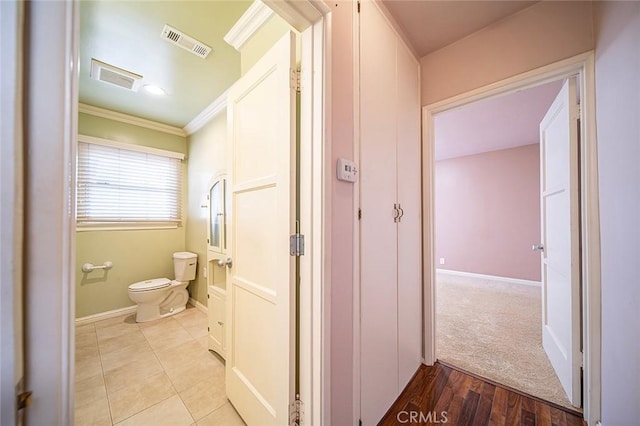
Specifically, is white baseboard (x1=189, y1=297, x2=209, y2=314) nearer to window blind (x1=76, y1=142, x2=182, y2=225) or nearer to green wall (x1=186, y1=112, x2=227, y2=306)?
green wall (x1=186, y1=112, x2=227, y2=306)

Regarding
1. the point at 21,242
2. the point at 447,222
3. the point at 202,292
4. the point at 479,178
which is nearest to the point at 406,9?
the point at 21,242

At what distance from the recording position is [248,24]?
151cm

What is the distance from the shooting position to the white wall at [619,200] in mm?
914

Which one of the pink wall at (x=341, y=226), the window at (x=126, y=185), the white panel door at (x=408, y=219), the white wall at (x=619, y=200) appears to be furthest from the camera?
the window at (x=126, y=185)

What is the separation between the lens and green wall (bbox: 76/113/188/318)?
2598 millimetres

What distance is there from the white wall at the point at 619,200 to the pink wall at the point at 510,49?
97 mm

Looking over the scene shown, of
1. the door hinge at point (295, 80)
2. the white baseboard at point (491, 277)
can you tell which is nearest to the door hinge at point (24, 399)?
the door hinge at point (295, 80)

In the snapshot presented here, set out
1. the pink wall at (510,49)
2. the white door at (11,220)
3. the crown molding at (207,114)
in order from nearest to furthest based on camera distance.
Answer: the white door at (11,220)
the pink wall at (510,49)
the crown molding at (207,114)

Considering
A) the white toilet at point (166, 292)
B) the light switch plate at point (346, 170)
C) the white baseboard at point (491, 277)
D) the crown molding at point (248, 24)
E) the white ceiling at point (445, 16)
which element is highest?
the white ceiling at point (445, 16)

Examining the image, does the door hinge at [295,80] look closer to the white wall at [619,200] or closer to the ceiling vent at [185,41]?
the ceiling vent at [185,41]

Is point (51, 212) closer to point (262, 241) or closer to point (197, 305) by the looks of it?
point (262, 241)

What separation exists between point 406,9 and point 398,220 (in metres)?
1.37

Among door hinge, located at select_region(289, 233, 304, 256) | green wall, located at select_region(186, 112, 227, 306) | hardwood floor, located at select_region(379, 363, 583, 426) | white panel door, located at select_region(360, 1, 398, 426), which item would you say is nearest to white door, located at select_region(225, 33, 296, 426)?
door hinge, located at select_region(289, 233, 304, 256)

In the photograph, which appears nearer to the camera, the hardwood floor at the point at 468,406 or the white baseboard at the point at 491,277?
the hardwood floor at the point at 468,406
